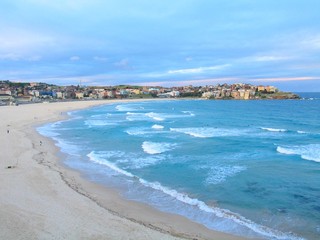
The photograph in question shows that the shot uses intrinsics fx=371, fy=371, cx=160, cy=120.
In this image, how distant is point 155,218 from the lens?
12547 mm

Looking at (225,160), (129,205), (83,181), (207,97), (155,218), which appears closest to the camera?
(155,218)

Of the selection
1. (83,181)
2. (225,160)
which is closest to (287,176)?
(225,160)

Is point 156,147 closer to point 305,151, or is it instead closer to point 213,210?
point 305,151

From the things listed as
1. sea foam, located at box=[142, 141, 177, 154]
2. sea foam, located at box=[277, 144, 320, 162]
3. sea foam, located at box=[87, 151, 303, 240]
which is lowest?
sea foam, located at box=[87, 151, 303, 240]

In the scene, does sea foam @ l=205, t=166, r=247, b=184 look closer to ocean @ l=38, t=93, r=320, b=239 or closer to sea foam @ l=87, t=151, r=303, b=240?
ocean @ l=38, t=93, r=320, b=239

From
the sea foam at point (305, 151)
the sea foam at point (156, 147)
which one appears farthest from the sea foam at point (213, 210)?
the sea foam at point (305, 151)

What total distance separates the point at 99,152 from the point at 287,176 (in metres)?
12.6

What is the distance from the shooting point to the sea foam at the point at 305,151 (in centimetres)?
2325

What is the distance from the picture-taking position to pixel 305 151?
2564 cm

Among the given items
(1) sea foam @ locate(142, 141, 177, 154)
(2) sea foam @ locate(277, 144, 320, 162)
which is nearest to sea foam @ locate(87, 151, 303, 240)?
(1) sea foam @ locate(142, 141, 177, 154)

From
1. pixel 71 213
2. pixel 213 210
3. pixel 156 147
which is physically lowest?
pixel 213 210

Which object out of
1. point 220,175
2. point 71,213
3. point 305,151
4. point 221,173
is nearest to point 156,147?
point 221,173

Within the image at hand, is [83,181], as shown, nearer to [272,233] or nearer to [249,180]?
[249,180]

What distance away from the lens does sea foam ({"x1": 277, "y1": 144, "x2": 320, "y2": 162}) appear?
23.2 meters
